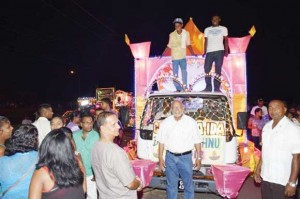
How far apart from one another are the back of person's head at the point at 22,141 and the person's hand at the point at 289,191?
3.17 metres

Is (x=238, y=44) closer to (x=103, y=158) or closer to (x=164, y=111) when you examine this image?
(x=164, y=111)

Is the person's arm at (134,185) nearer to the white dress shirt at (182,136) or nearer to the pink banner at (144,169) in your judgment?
the white dress shirt at (182,136)

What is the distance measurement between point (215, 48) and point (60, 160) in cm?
703

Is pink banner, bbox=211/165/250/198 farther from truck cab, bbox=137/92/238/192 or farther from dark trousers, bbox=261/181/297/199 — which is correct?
dark trousers, bbox=261/181/297/199

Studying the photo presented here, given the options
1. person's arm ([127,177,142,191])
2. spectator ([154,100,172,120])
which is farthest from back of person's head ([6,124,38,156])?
spectator ([154,100,172,120])

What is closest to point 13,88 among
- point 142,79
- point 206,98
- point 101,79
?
point 101,79

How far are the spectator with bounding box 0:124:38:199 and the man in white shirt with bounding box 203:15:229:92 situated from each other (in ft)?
20.7

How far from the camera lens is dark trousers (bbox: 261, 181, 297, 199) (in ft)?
13.9

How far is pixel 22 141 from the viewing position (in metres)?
3.21

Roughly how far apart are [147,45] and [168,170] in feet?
16.5

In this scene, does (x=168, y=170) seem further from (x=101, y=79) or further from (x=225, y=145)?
(x=101, y=79)

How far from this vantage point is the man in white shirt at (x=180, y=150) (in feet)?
17.9

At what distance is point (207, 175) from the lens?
589 centimetres

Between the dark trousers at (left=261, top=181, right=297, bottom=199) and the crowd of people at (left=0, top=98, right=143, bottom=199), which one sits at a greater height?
the crowd of people at (left=0, top=98, right=143, bottom=199)
